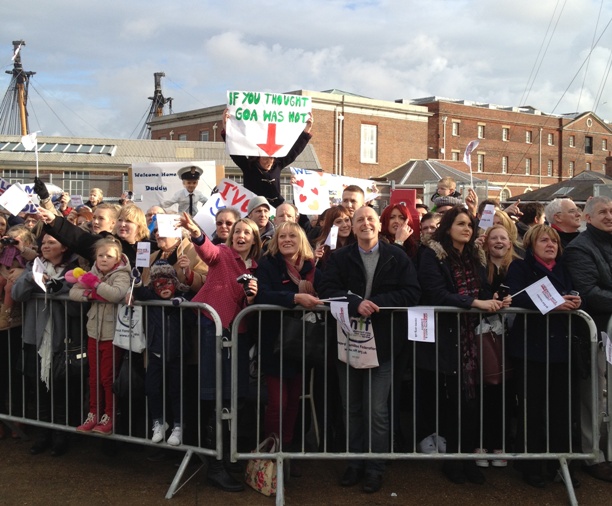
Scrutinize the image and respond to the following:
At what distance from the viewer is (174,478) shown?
4836 millimetres

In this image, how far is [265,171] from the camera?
771 centimetres

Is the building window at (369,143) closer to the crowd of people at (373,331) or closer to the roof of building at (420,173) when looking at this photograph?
the roof of building at (420,173)

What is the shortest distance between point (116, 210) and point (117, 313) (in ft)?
4.75

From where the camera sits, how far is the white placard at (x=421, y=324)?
4.76m

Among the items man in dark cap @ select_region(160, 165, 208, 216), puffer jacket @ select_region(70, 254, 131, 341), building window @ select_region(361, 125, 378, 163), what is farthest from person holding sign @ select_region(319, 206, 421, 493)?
building window @ select_region(361, 125, 378, 163)

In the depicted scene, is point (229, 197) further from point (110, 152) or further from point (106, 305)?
point (110, 152)

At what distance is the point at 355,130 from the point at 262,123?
157 feet

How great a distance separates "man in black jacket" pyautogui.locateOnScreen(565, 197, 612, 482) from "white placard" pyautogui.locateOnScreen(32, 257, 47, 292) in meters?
4.18

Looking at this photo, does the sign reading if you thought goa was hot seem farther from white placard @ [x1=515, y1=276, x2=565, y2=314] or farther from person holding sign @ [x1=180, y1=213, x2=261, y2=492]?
white placard @ [x1=515, y1=276, x2=565, y2=314]

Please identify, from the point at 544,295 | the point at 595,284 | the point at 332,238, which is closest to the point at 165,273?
the point at 332,238

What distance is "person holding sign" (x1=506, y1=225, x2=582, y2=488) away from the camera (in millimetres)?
4887

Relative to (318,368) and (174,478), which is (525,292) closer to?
(318,368)

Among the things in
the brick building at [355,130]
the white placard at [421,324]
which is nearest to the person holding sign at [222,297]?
the white placard at [421,324]

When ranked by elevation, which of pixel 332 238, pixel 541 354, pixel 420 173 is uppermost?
pixel 420 173
